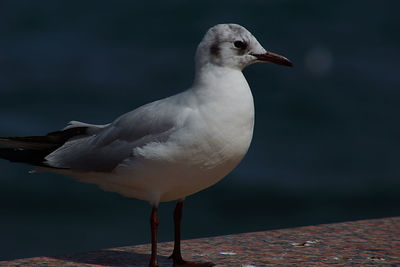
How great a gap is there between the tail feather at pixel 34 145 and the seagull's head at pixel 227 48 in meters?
1.11

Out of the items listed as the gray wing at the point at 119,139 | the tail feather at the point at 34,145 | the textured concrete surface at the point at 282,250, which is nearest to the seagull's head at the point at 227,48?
the gray wing at the point at 119,139

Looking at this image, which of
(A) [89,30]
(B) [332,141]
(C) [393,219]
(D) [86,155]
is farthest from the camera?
(A) [89,30]

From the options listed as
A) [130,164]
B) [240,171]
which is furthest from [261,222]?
[130,164]

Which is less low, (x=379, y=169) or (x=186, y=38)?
(x=186, y=38)

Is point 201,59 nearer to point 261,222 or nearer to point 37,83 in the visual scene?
point 261,222

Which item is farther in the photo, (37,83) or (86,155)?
(37,83)

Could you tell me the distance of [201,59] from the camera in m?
4.02

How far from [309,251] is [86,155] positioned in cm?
158

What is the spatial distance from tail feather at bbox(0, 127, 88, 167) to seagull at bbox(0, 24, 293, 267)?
0.76 ft

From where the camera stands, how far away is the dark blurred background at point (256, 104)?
35.7 feet

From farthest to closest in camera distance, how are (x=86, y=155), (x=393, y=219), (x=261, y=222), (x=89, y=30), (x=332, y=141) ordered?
1. (x=89, y=30)
2. (x=332, y=141)
3. (x=261, y=222)
4. (x=393, y=219)
5. (x=86, y=155)

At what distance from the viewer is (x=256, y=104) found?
1207 cm

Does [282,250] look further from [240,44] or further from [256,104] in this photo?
[256,104]

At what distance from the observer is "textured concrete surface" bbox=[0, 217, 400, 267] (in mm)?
4250
